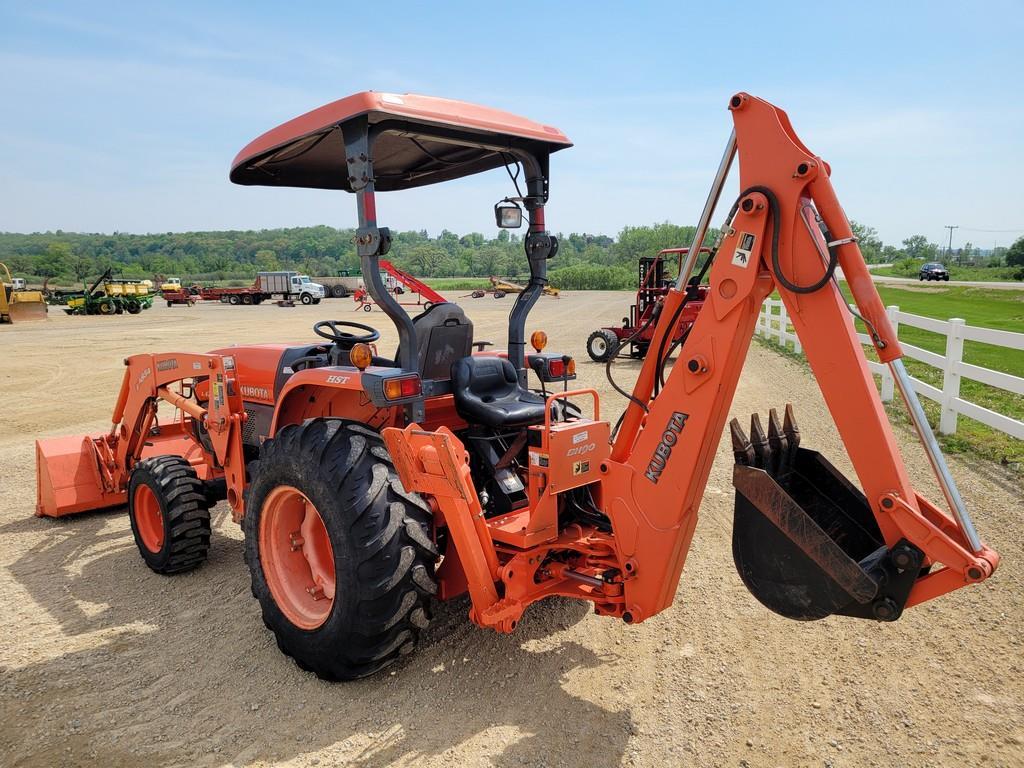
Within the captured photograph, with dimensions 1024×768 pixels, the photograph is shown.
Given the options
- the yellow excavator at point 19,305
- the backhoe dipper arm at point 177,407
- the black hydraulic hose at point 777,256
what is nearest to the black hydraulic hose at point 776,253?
the black hydraulic hose at point 777,256

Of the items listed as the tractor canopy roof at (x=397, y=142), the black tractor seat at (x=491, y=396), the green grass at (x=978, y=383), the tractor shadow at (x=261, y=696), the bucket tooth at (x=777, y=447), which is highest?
the tractor canopy roof at (x=397, y=142)

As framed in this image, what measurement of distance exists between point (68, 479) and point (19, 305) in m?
25.4

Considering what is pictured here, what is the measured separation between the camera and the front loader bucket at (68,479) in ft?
17.6

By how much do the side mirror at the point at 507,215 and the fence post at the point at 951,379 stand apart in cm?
569

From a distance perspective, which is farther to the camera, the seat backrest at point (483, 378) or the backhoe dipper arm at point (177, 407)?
the backhoe dipper arm at point (177, 407)

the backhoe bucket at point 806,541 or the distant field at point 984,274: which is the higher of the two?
the distant field at point 984,274

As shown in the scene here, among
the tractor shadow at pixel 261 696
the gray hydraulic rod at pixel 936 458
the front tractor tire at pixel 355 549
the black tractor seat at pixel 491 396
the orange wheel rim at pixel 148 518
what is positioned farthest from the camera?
the orange wheel rim at pixel 148 518

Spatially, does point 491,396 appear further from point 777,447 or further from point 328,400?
point 777,447

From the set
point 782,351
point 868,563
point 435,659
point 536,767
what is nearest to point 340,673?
point 435,659

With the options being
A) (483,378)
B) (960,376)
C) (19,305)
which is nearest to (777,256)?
(483,378)

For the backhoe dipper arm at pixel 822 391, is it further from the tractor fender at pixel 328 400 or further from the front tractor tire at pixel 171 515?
the front tractor tire at pixel 171 515

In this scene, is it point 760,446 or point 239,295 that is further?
point 239,295

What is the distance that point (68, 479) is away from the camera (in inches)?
213

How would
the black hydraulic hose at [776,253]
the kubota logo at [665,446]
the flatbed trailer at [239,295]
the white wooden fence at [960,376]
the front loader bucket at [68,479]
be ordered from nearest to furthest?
the black hydraulic hose at [776,253], the kubota logo at [665,446], the front loader bucket at [68,479], the white wooden fence at [960,376], the flatbed trailer at [239,295]
